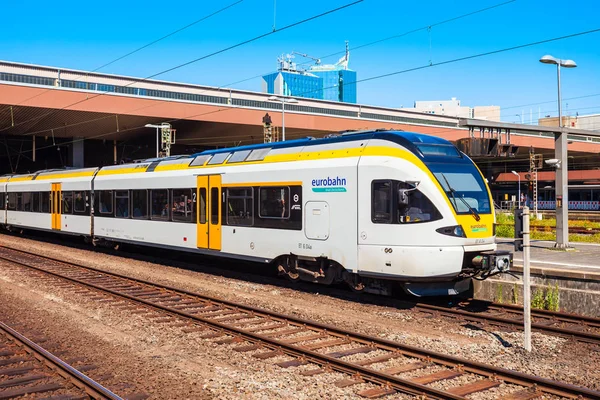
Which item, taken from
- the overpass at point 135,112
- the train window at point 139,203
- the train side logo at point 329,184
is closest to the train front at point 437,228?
the train side logo at point 329,184

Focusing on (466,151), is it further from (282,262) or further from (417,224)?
(282,262)

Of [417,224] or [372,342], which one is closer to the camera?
[372,342]

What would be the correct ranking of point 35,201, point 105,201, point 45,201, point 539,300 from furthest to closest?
point 35,201, point 45,201, point 105,201, point 539,300

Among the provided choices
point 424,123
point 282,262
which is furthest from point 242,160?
point 424,123

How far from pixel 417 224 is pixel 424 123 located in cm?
4783

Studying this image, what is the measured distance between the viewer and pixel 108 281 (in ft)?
47.7

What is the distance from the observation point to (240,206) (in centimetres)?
1414

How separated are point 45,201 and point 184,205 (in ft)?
39.8

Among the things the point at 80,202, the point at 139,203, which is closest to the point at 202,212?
the point at 139,203

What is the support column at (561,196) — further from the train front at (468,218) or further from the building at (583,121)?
the building at (583,121)

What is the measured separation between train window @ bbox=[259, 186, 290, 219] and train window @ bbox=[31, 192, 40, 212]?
16.5 metres

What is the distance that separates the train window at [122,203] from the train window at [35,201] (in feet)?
27.3

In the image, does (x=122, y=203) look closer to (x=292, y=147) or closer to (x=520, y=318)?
(x=292, y=147)

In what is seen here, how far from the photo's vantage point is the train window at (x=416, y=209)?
33.9ft
